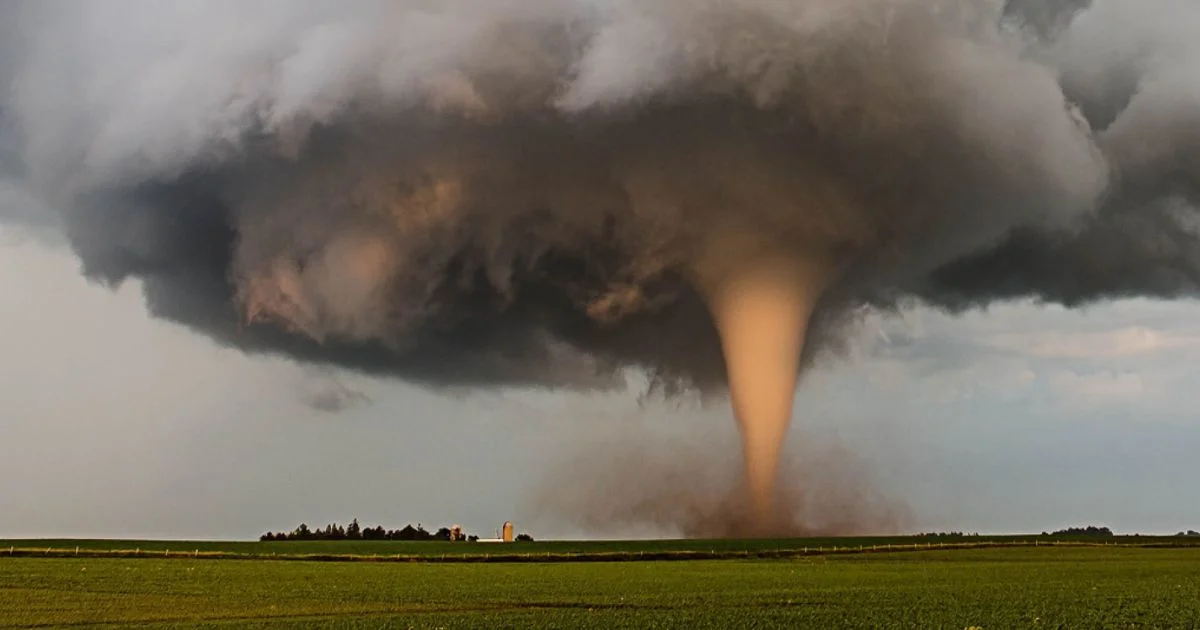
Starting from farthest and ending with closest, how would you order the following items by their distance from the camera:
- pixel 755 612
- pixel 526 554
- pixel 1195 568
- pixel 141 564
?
pixel 526 554 < pixel 141 564 < pixel 1195 568 < pixel 755 612

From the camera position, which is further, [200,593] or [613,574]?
[613,574]

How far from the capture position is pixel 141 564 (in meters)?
85.1

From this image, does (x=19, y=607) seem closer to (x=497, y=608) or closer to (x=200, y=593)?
(x=200, y=593)

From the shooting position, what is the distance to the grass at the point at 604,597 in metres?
37.8

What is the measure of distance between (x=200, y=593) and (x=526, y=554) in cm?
6195

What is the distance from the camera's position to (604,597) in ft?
168

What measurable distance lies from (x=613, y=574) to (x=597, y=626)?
129 feet

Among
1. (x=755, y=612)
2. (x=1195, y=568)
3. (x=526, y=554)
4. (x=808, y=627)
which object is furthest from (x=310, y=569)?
(x=1195, y=568)

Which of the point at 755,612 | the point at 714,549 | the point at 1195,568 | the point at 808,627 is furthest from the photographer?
the point at 714,549

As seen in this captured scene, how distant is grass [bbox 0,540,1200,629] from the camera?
124 ft

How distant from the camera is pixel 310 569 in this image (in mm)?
82312

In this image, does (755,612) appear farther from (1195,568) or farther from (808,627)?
(1195,568)

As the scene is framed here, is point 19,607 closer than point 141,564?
Yes

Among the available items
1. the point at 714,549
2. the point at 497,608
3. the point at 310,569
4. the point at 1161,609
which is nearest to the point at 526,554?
the point at 714,549
